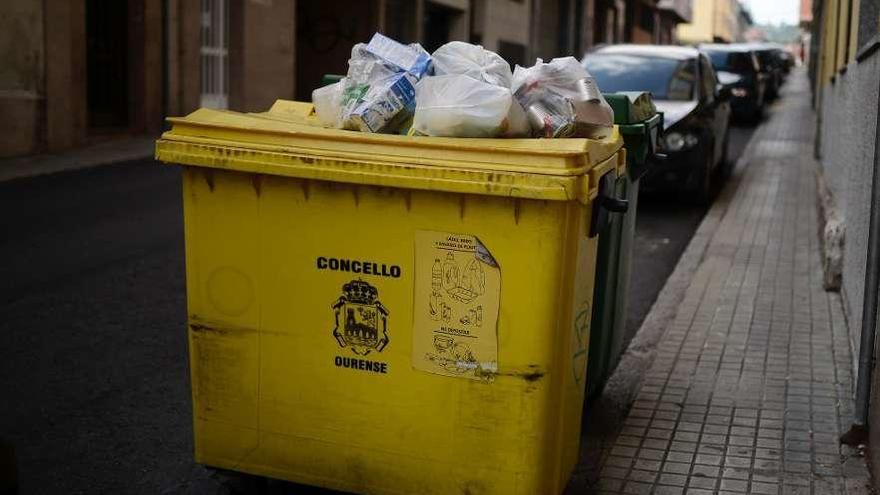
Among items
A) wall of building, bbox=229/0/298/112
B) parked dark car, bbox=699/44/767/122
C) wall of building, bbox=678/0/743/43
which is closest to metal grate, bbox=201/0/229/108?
wall of building, bbox=229/0/298/112

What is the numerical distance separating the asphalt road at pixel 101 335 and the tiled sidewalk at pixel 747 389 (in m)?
0.57

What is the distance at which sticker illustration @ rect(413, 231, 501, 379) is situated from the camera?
3395mm

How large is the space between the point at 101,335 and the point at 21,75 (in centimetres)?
910

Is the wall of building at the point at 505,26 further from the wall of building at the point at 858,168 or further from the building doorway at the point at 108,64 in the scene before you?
the wall of building at the point at 858,168

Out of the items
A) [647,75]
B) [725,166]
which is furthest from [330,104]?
[725,166]

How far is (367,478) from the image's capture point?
3635 mm

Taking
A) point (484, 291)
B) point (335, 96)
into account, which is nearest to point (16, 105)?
point (335, 96)

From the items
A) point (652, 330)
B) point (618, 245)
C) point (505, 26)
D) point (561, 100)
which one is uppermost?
point (505, 26)

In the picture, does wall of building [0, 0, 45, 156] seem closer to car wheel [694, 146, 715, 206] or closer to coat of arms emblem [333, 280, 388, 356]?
car wheel [694, 146, 715, 206]

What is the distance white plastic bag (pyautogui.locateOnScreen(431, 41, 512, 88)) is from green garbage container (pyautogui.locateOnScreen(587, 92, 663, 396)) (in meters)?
0.68

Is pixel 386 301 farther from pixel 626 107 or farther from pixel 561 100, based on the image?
pixel 626 107

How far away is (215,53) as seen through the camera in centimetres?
1886

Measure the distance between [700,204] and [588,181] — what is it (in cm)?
886

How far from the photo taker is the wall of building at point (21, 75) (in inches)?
535
